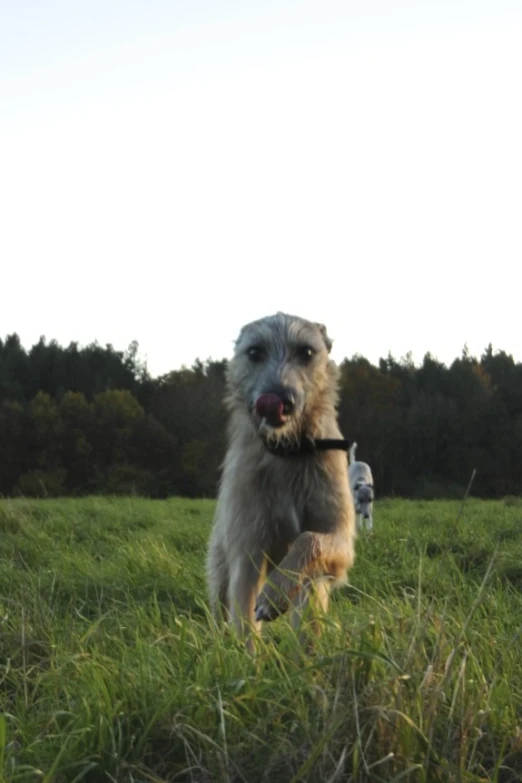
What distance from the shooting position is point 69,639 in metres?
3.95

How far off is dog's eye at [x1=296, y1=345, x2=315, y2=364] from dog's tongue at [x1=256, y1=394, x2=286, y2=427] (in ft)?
1.32

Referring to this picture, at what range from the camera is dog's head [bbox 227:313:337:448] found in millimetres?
4586

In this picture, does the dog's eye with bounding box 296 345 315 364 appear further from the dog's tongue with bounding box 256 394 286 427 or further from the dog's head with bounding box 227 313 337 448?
the dog's tongue with bounding box 256 394 286 427

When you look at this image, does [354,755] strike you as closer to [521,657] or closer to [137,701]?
[137,701]

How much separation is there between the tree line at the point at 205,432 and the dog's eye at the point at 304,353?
99.4 feet

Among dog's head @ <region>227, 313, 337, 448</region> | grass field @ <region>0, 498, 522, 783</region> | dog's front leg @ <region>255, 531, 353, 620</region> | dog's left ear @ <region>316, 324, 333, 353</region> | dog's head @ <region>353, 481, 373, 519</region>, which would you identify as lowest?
grass field @ <region>0, 498, 522, 783</region>

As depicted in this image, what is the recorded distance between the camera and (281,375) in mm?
4688

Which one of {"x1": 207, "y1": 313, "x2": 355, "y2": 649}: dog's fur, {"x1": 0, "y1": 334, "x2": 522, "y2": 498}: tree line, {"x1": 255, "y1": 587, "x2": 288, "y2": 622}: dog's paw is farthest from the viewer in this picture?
{"x1": 0, "y1": 334, "x2": 522, "y2": 498}: tree line

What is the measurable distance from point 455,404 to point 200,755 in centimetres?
4339

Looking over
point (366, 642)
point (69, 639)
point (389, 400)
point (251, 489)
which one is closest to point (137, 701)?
point (366, 642)

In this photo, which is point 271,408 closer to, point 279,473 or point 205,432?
point 279,473

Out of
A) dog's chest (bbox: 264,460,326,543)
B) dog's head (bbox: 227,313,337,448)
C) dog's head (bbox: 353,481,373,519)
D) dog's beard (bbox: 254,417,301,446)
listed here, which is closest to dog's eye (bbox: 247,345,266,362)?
dog's head (bbox: 227,313,337,448)

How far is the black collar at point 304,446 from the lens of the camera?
4.82 m

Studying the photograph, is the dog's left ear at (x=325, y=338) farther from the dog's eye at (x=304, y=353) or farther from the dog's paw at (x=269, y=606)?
the dog's paw at (x=269, y=606)
